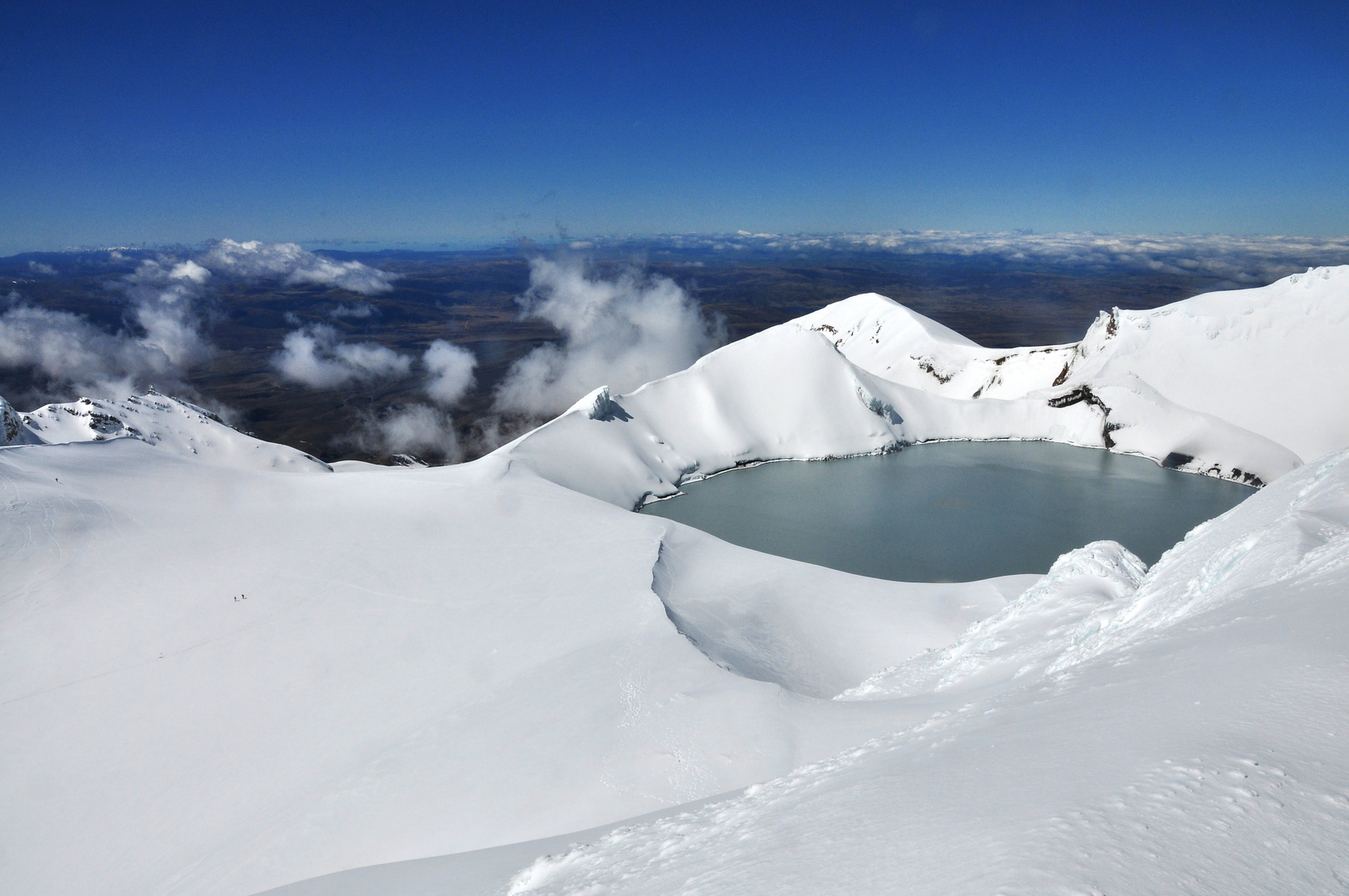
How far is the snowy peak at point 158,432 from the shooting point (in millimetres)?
42625

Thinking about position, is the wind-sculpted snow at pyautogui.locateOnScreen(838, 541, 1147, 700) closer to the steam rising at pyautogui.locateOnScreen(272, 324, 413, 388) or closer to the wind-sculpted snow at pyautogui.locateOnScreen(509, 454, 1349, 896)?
the wind-sculpted snow at pyautogui.locateOnScreen(509, 454, 1349, 896)

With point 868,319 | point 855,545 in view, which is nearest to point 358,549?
point 855,545

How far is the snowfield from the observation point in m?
4.29

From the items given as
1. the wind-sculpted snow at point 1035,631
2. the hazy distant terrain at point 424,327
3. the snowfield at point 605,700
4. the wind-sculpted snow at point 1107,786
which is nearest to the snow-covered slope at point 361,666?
the snowfield at point 605,700

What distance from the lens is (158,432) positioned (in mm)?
45031

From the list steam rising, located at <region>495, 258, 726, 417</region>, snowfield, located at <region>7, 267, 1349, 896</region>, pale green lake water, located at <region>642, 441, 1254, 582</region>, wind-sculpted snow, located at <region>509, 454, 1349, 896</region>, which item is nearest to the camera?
wind-sculpted snow, located at <region>509, 454, 1349, 896</region>

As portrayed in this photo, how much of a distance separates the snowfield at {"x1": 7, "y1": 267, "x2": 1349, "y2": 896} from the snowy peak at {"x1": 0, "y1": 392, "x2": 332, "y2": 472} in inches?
856

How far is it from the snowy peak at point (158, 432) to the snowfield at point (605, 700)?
2175cm

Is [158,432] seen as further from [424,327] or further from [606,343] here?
[424,327]

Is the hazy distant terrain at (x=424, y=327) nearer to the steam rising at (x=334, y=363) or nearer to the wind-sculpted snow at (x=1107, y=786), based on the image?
the steam rising at (x=334, y=363)

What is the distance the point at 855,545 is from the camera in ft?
97.8

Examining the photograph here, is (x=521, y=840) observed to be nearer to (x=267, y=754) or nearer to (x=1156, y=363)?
(x=267, y=754)

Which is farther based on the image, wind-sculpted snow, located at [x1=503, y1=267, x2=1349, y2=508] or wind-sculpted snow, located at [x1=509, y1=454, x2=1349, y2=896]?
wind-sculpted snow, located at [x1=503, y1=267, x2=1349, y2=508]

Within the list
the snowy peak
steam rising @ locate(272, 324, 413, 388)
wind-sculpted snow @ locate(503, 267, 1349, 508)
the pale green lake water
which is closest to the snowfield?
the pale green lake water
